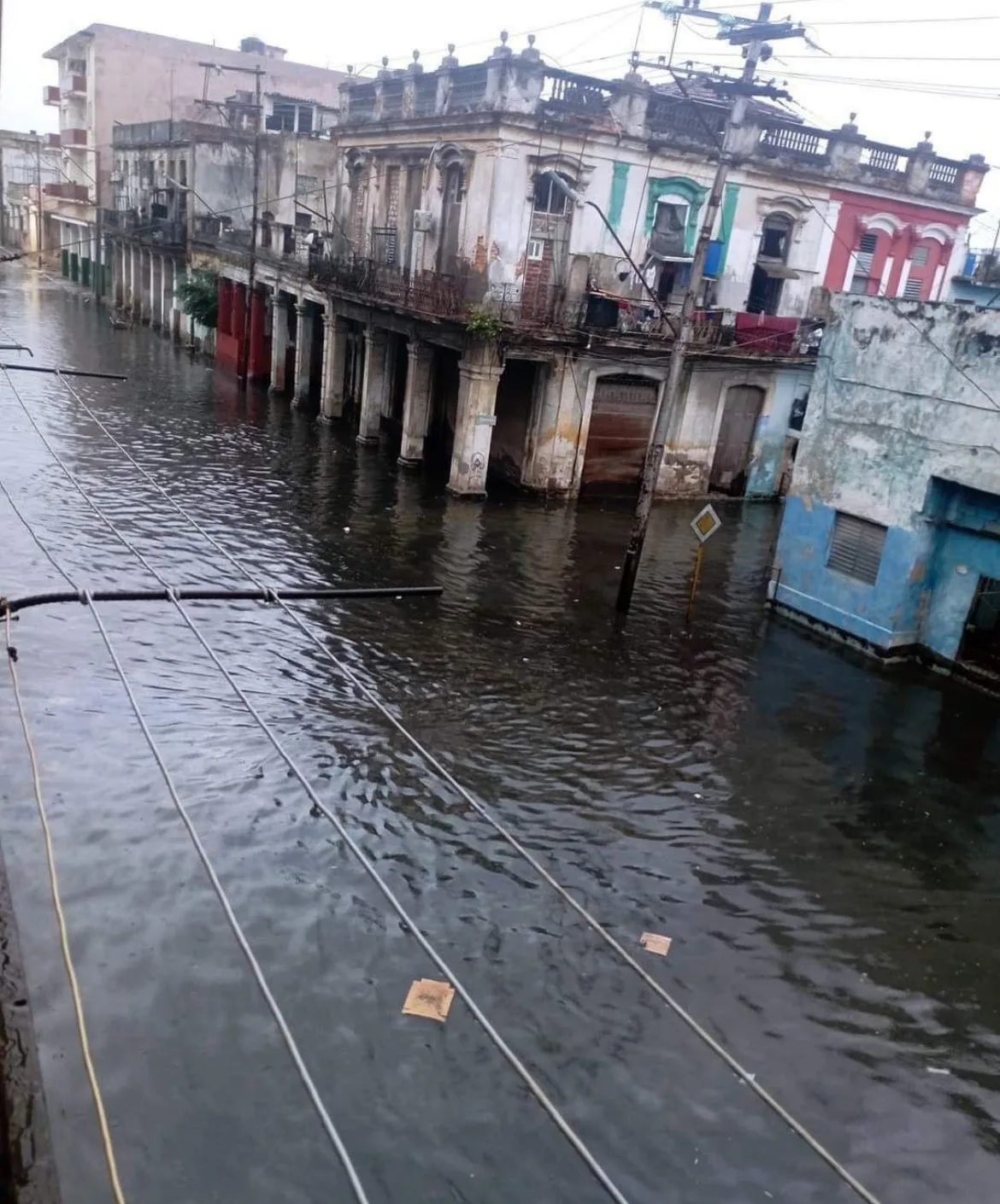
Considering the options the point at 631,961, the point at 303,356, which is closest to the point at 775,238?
the point at 303,356

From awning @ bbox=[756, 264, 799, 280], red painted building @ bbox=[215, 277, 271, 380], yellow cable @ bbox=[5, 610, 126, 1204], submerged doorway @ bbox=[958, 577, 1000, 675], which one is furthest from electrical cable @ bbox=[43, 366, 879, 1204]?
red painted building @ bbox=[215, 277, 271, 380]

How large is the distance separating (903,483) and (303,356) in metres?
24.6

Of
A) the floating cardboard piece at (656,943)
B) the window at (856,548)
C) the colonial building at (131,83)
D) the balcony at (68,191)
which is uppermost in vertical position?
the colonial building at (131,83)

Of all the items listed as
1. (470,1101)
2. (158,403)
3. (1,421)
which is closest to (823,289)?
(158,403)

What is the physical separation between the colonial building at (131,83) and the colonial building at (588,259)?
36352 millimetres

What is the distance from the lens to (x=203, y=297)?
146ft

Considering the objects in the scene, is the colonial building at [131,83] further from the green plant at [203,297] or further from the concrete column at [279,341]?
the concrete column at [279,341]

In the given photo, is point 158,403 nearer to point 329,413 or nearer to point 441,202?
point 329,413

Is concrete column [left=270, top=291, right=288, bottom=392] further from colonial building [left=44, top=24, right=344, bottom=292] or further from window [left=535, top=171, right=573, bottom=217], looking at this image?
colonial building [left=44, top=24, right=344, bottom=292]

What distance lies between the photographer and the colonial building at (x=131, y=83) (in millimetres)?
60531

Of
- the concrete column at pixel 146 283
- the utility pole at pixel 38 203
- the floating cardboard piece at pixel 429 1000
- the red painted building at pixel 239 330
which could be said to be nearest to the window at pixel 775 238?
the red painted building at pixel 239 330

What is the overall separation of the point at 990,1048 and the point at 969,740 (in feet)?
22.8

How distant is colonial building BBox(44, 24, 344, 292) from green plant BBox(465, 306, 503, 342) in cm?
4627

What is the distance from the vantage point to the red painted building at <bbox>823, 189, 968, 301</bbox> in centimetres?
2791
